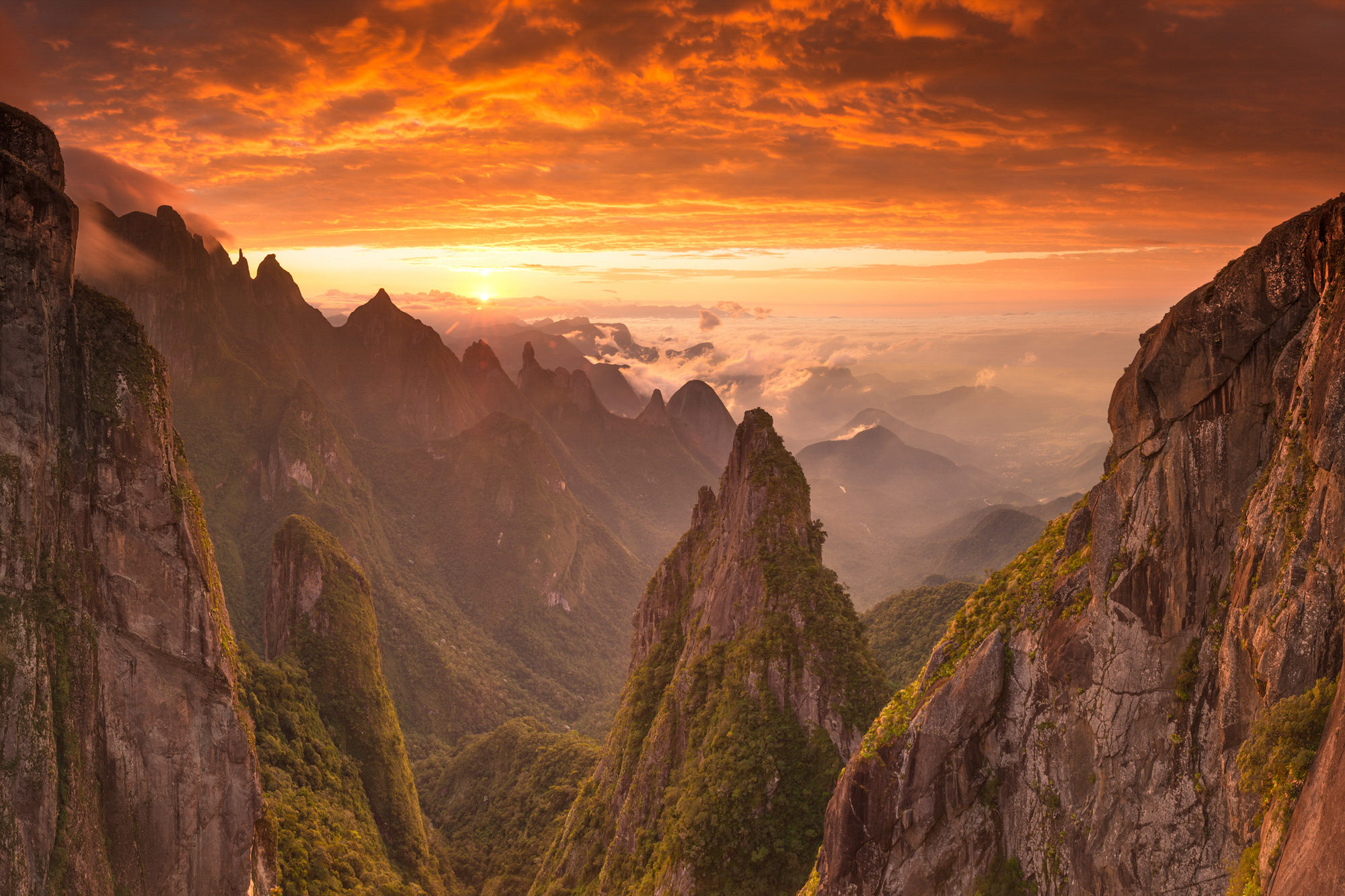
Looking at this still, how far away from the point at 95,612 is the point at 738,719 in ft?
102

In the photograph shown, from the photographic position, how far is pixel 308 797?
51.8 metres

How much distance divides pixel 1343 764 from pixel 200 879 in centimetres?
4532

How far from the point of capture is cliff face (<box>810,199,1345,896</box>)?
38.2 ft

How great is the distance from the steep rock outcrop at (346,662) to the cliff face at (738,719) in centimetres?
1850

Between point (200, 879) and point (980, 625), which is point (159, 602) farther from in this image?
point (980, 625)

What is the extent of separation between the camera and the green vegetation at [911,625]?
6631 cm

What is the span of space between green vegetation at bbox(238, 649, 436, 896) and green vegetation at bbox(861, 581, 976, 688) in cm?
4568

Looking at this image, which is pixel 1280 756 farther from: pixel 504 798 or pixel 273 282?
pixel 273 282

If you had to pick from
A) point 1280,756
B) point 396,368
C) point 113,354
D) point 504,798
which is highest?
point 396,368

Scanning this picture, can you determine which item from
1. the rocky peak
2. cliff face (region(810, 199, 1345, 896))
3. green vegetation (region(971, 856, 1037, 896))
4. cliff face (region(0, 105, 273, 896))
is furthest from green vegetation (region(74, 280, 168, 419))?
the rocky peak

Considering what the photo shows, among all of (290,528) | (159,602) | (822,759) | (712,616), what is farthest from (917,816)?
(290,528)

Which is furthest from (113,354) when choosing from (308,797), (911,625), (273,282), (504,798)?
(273,282)

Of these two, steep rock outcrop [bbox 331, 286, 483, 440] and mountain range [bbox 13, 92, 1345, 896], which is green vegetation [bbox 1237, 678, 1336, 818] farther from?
steep rock outcrop [bbox 331, 286, 483, 440]

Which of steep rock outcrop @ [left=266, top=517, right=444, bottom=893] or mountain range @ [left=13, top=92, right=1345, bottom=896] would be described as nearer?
mountain range @ [left=13, top=92, right=1345, bottom=896]
